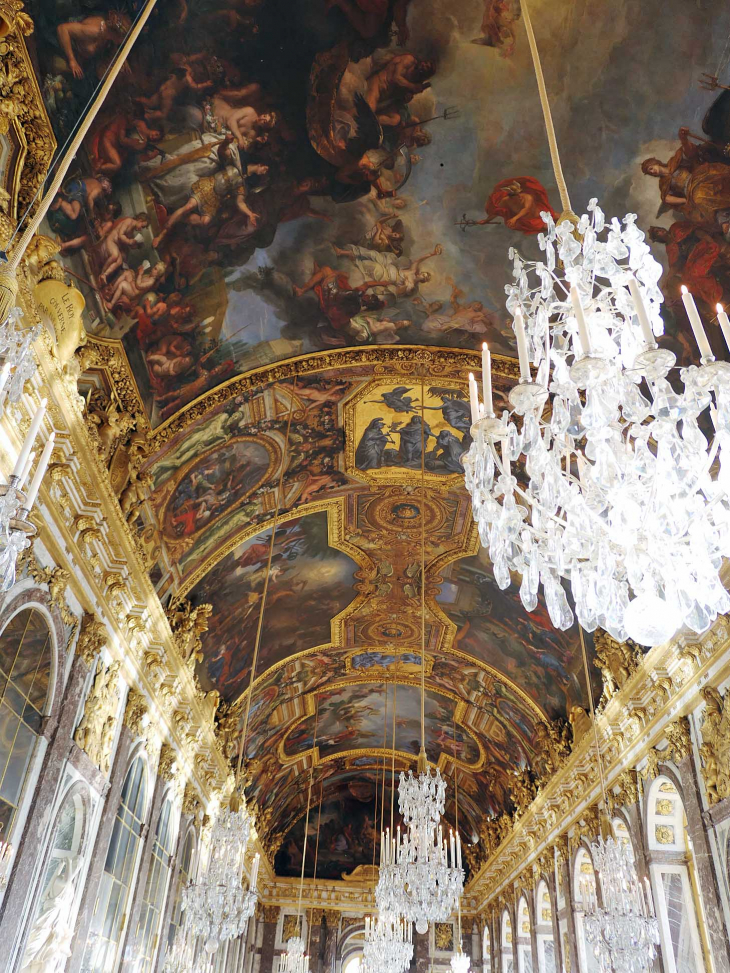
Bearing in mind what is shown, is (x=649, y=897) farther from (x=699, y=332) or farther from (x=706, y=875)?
(x=699, y=332)

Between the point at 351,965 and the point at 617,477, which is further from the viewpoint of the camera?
the point at 351,965

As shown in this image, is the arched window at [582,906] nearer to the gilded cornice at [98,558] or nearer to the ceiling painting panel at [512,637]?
the ceiling painting panel at [512,637]

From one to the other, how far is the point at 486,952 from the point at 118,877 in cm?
2147

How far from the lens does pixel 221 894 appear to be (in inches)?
397

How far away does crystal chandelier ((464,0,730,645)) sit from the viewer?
5285 mm

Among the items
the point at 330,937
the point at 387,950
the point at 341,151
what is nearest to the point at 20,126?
the point at 341,151

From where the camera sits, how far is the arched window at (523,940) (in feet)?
75.6

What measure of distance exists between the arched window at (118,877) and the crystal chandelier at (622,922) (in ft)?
22.4

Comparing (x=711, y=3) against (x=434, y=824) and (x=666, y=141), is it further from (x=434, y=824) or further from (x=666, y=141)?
(x=434, y=824)

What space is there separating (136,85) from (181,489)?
5.99m

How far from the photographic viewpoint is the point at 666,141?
8.22 meters

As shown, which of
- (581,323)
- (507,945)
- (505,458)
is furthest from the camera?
(507,945)

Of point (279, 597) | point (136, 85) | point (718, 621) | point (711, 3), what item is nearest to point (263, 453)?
point (279, 597)

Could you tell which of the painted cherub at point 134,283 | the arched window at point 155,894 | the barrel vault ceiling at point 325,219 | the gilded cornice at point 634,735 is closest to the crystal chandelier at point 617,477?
the barrel vault ceiling at point 325,219
